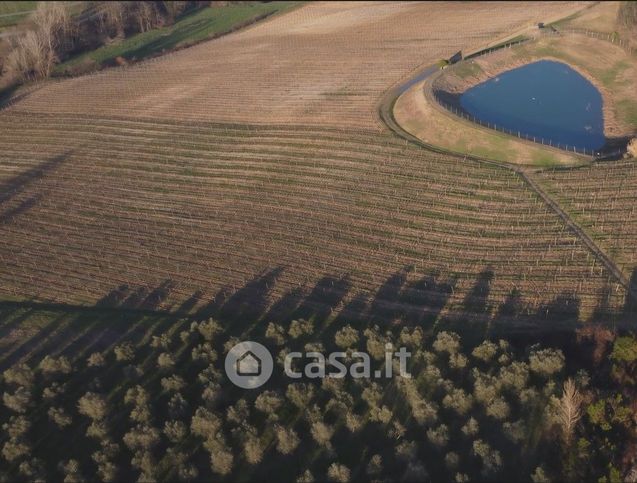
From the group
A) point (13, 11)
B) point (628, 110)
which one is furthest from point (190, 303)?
point (13, 11)

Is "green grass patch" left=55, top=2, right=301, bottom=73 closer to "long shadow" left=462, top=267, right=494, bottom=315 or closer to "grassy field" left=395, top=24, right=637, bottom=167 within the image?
"grassy field" left=395, top=24, right=637, bottom=167

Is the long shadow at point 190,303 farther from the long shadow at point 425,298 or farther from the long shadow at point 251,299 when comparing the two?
the long shadow at point 425,298

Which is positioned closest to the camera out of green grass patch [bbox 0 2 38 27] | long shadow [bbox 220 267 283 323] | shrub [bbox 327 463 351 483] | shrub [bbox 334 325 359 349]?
shrub [bbox 327 463 351 483]

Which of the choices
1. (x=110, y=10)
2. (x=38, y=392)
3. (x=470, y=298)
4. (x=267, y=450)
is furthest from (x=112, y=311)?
(x=110, y=10)

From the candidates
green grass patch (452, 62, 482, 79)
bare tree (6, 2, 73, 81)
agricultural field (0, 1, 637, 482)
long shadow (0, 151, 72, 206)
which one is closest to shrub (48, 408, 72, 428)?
agricultural field (0, 1, 637, 482)

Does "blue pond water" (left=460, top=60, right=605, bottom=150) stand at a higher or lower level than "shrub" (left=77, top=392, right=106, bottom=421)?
higher

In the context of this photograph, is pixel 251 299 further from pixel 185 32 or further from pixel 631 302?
pixel 185 32

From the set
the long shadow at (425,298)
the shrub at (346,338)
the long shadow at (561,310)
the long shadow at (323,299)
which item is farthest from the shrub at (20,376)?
the long shadow at (561,310)

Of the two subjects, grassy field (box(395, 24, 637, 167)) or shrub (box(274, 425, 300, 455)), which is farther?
grassy field (box(395, 24, 637, 167))
